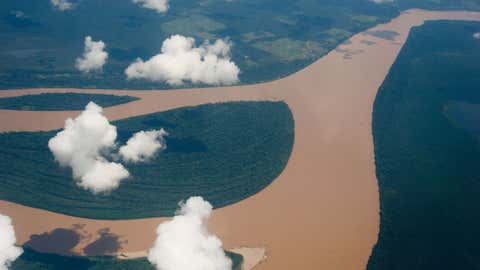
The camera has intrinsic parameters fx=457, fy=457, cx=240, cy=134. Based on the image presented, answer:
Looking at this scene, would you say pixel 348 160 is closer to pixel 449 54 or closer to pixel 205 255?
pixel 205 255

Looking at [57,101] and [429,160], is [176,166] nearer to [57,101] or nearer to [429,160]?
[57,101]

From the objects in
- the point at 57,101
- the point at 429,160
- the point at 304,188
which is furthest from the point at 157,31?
the point at 429,160

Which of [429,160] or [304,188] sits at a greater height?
[429,160]

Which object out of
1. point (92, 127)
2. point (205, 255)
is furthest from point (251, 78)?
point (205, 255)

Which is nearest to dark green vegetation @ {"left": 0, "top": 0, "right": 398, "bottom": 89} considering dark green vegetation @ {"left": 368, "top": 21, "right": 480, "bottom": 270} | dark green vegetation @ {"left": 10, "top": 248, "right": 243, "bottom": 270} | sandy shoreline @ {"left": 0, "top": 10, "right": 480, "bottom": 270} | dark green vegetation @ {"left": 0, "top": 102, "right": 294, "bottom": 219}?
sandy shoreline @ {"left": 0, "top": 10, "right": 480, "bottom": 270}

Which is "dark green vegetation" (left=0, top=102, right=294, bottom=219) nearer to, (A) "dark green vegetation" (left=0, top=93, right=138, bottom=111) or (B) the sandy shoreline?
(B) the sandy shoreline

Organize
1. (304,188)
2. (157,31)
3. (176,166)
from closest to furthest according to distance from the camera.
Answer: (304,188)
(176,166)
(157,31)
